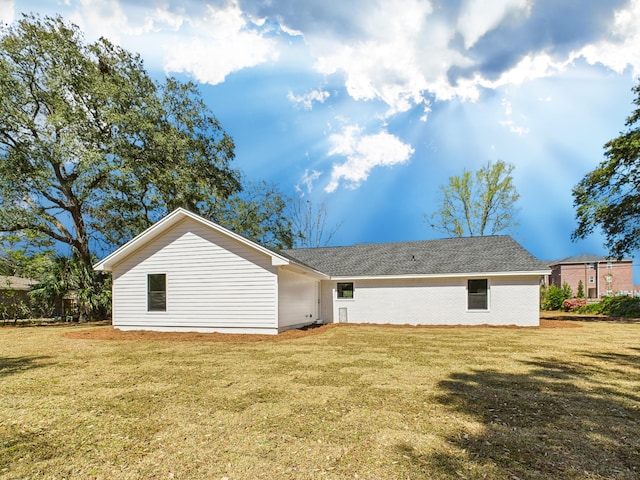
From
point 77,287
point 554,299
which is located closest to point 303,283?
point 77,287

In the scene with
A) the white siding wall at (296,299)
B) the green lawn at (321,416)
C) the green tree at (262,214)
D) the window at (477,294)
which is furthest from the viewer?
the green tree at (262,214)

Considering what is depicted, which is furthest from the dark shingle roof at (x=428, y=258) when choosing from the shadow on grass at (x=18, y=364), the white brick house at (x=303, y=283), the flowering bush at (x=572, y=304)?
the flowering bush at (x=572, y=304)

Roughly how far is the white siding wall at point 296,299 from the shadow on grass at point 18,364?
22.1ft

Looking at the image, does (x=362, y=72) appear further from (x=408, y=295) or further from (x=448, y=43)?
(x=408, y=295)

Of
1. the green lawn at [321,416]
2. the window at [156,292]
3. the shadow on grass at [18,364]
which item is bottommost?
the shadow on grass at [18,364]

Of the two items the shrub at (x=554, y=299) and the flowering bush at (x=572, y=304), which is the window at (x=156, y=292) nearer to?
the flowering bush at (x=572, y=304)

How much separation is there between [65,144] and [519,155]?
3316 cm

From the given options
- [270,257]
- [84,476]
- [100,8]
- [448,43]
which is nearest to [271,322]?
[270,257]

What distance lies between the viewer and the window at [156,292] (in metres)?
13.8

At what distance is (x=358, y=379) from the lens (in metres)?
6.14

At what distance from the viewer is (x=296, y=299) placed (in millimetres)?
14523

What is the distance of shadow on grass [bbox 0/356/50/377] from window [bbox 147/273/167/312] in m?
5.25

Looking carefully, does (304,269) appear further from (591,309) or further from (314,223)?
(591,309)

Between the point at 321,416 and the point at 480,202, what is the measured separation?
106 ft
